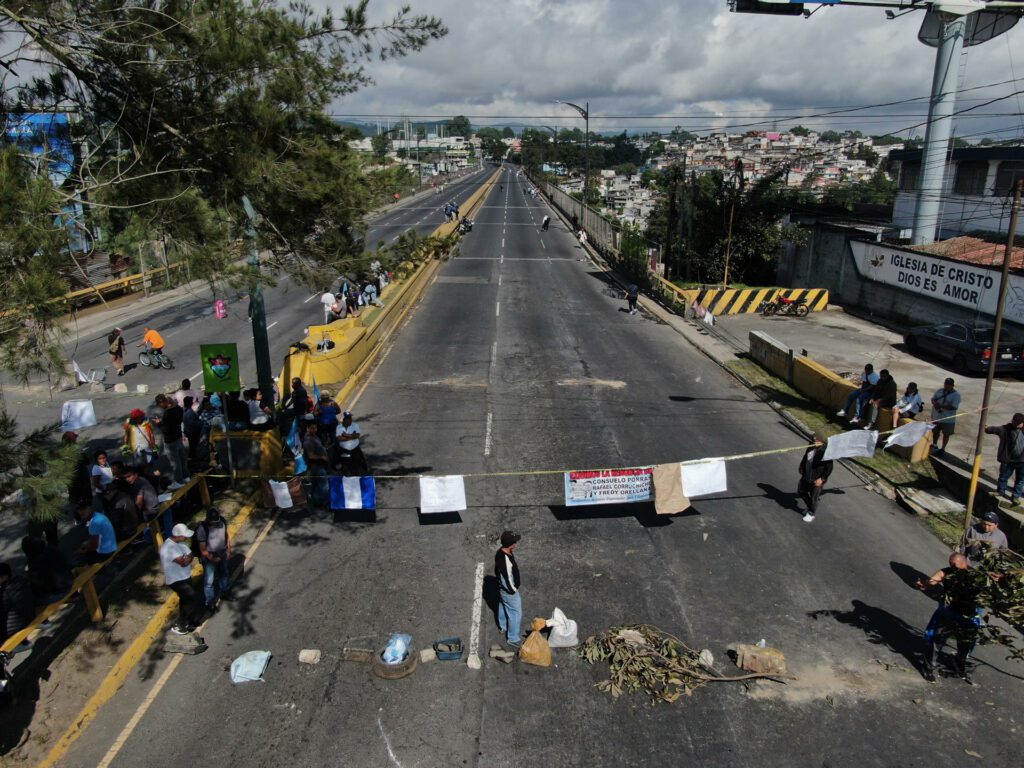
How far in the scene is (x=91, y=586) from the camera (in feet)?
28.2

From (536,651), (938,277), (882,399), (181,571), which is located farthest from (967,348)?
(181,571)

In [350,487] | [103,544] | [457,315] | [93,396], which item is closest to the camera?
[103,544]

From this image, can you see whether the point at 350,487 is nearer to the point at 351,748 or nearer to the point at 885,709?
the point at 351,748

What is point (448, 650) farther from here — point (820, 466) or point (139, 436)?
point (139, 436)

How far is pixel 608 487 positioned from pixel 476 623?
12.0 feet

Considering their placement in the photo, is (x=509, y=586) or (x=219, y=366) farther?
(x=219, y=366)

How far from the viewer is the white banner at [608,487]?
38.2 ft

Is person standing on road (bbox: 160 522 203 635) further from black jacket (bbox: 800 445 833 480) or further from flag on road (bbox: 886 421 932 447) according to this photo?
flag on road (bbox: 886 421 932 447)

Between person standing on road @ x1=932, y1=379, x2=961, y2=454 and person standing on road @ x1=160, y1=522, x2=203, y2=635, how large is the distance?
1324 centimetres

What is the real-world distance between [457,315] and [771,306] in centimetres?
1302

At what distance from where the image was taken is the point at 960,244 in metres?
29.8

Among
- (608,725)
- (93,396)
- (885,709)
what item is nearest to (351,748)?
(608,725)

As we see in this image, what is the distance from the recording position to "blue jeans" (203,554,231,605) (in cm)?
915

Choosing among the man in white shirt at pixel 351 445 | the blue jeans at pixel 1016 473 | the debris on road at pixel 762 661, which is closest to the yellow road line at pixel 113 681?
the man in white shirt at pixel 351 445
